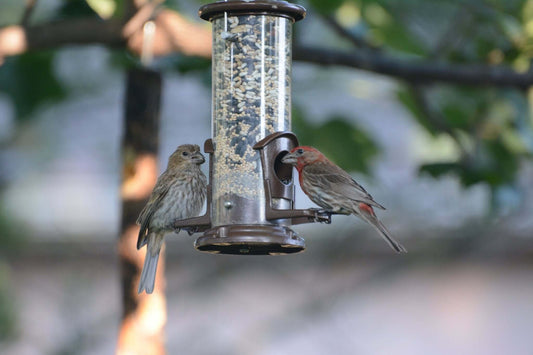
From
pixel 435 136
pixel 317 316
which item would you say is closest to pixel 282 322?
pixel 317 316

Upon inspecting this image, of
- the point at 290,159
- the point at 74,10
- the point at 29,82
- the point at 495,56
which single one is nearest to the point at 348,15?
the point at 495,56

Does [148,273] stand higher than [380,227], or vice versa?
[380,227]

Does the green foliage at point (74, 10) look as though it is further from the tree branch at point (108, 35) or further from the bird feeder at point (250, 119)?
the bird feeder at point (250, 119)

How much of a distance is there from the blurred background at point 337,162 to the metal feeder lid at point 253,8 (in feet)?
4.25

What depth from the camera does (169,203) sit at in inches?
251

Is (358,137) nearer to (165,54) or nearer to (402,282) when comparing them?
(165,54)

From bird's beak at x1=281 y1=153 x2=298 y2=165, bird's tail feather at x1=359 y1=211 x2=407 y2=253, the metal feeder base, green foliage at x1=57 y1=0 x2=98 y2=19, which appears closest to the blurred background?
green foliage at x1=57 y1=0 x2=98 y2=19

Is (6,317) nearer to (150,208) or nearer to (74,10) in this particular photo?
(74,10)

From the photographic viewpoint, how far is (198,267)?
14789 mm

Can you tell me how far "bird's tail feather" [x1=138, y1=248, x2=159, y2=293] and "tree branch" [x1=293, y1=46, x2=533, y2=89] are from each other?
266 centimetres

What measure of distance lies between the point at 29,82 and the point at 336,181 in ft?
12.6

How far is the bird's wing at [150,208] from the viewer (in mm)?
6270

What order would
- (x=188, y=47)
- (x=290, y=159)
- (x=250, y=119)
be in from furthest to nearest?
(x=188, y=47)
(x=250, y=119)
(x=290, y=159)

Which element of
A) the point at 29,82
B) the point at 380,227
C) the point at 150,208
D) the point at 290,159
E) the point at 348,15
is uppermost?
the point at 348,15
